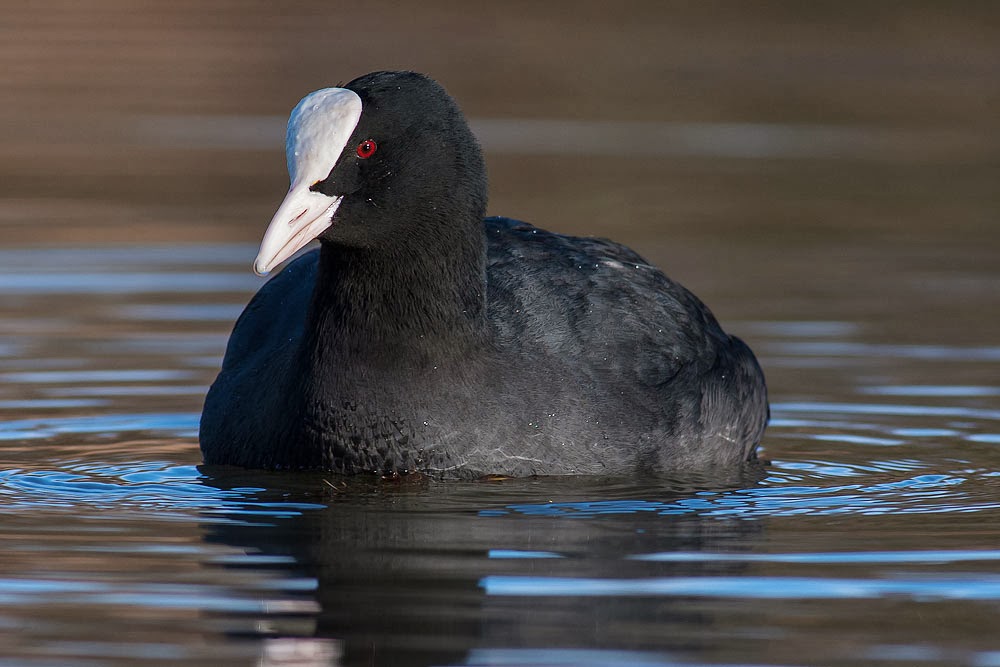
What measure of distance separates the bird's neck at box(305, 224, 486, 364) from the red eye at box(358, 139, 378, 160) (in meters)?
0.30

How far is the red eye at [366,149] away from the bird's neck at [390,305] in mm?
301

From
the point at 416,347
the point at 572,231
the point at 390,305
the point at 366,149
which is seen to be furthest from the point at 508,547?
the point at 572,231

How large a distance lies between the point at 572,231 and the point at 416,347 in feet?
18.9

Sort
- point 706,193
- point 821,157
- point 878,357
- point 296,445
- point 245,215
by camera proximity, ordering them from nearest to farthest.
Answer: point 296,445 < point 878,357 < point 245,215 < point 706,193 < point 821,157

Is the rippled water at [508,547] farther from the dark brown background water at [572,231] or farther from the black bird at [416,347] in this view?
the black bird at [416,347]

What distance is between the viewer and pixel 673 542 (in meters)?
5.85

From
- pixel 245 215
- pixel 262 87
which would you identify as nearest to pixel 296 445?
pixel 245 215

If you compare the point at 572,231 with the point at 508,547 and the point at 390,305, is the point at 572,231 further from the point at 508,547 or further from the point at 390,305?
the point at 508,547

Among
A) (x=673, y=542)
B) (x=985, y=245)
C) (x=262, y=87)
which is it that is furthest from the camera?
(x=262, y=87)

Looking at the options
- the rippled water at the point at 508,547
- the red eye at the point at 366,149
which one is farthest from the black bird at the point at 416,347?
the rippled water at the point at 508,547

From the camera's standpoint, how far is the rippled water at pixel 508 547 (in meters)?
4.79

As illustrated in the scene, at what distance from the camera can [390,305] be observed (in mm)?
6539

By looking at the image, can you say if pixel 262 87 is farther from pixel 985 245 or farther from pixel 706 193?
pixel 985 245

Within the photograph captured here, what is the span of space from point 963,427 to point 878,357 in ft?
4.45
